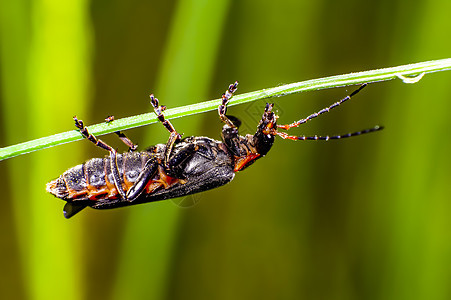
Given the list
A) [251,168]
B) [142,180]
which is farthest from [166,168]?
[251,168]

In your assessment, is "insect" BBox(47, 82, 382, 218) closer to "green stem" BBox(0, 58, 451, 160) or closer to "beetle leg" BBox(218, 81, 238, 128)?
"beetle leg" BBox(218, 81, 238, 128)

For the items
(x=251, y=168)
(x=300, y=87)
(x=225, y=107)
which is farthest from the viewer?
(x=251, y=168)

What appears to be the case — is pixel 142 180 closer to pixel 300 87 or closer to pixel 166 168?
pixel 166 168

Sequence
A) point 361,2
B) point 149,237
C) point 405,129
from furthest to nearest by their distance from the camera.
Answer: point 361,2 < point 405,129 < point 149,237

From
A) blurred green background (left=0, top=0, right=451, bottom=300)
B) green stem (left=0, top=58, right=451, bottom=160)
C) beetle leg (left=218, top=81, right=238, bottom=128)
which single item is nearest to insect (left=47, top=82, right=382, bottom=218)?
beetle leg (left=218, top=81, right=238, bottom=128)

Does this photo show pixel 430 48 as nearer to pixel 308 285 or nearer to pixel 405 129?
pixel 405 129

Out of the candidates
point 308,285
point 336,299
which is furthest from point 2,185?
point 336,299
